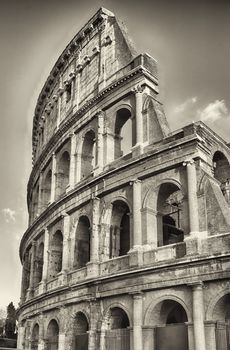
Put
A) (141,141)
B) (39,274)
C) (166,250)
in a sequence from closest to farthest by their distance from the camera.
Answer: (166,250) → (141,141) → (39,274)

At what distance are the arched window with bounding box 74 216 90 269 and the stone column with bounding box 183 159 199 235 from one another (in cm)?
587

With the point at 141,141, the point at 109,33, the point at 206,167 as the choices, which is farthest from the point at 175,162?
the point at 109,33

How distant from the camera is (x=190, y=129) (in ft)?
48.7

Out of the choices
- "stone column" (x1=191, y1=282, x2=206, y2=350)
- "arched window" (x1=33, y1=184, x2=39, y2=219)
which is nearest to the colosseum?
"stone column" (x1=191, y1=282, x2=206, y2=350)

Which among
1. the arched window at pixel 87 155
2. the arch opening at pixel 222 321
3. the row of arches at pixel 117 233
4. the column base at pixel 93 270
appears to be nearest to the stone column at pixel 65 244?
the row of arches at pixel 117 233

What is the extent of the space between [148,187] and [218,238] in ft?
11.7

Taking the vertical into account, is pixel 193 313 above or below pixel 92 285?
below

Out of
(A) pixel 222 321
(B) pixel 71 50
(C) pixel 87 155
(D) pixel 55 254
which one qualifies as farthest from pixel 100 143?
Answer: (A) pixel 222 321

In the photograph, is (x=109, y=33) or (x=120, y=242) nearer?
(x=120, y=242)

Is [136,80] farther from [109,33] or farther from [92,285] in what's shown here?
[92,285]

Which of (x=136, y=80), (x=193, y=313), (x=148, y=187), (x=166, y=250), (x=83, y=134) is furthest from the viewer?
(x=83, y=134)

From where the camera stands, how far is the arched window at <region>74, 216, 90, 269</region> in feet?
60.2

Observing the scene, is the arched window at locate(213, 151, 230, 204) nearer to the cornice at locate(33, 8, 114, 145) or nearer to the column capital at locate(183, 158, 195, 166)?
the column capital at locate(183, 158, 195, 166)

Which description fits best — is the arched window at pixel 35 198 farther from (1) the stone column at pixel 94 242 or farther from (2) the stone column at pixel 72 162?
(1) the stone column at pixel 94 242
